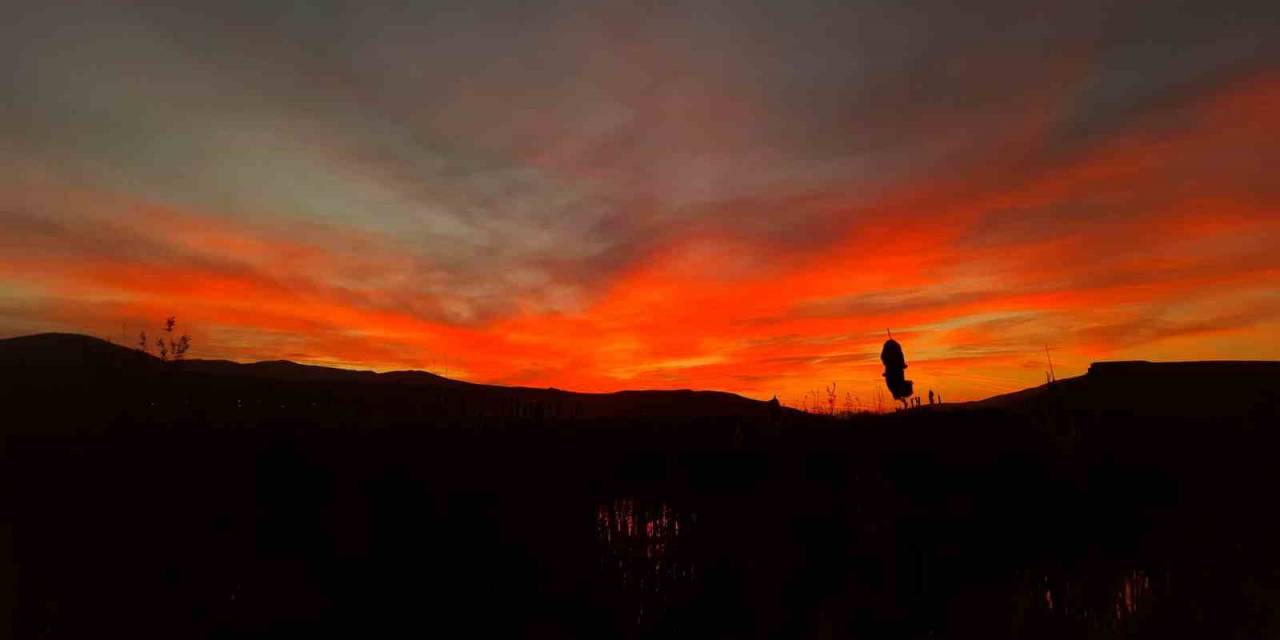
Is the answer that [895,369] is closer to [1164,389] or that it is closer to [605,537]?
[1164,389]

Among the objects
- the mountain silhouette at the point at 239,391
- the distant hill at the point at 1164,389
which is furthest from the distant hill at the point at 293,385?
the distant hill at the point at 1164,389

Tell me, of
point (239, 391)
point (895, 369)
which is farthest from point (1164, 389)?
point (239, 391)

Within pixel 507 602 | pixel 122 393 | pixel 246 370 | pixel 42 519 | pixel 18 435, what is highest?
pixel 246 370

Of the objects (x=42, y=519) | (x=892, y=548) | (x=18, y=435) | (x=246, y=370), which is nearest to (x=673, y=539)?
(x=892, y=548)

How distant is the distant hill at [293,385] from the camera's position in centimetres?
2654

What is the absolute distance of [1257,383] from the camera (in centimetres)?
2067

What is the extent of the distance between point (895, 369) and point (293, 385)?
36684mm

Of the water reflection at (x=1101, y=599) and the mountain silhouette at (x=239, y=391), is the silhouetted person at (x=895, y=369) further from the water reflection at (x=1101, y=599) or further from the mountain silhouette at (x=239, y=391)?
the water reflection at (x=1101, y=599)

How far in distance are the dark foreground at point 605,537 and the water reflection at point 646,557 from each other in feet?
0.12

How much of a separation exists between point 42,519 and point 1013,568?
11238mm

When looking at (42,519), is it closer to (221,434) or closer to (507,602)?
(221,434)

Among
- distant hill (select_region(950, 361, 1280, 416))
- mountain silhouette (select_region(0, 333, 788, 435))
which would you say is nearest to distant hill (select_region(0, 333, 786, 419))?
mountain silhouette (select_region(0, 333, 788, 435))

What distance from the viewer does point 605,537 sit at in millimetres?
9500

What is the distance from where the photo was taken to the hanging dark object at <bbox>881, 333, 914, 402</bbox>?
27566mm
